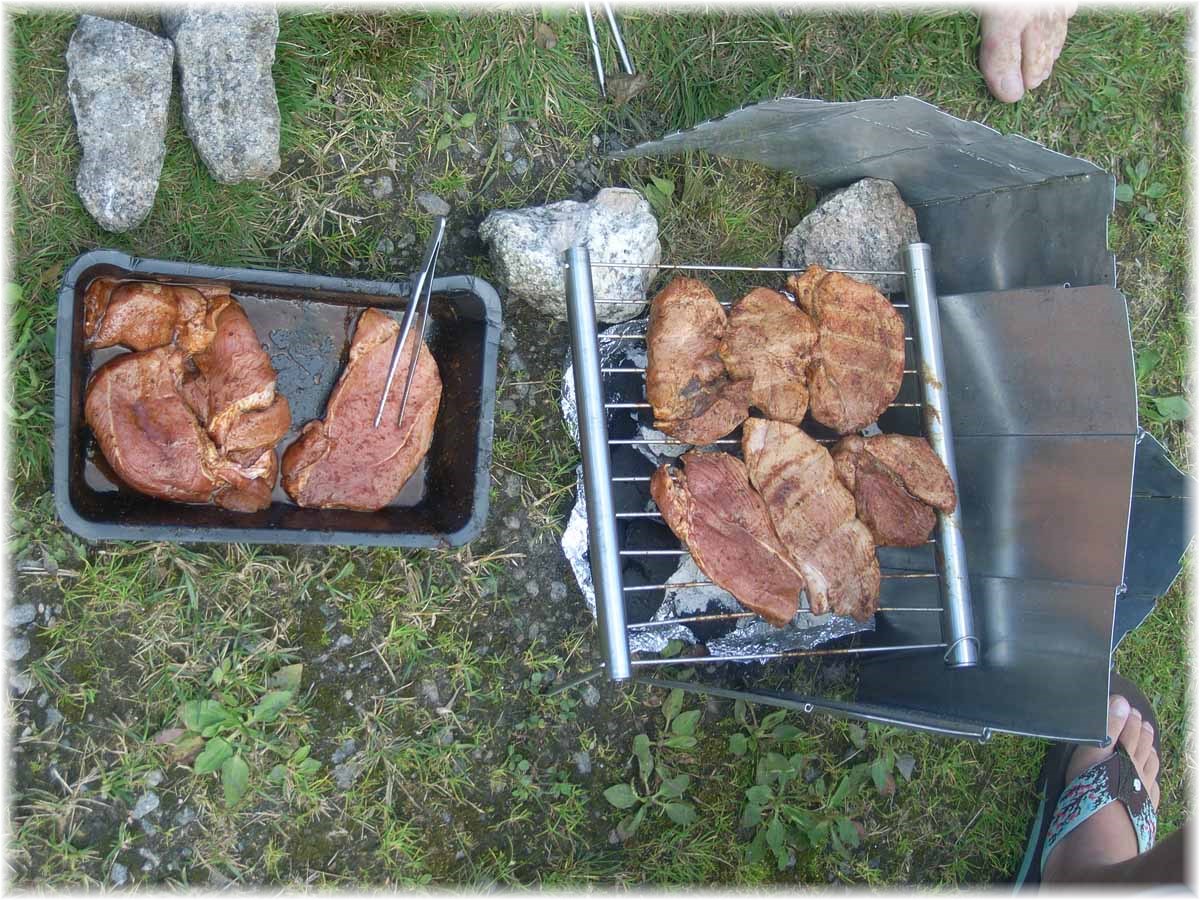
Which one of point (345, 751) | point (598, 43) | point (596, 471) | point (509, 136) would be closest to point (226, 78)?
point (509, 136)

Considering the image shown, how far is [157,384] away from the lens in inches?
103

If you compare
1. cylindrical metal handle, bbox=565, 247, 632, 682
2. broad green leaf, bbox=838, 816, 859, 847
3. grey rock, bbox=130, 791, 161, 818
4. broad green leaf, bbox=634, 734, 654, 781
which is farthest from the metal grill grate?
grey rock, bbox=130, 791, 161, 818

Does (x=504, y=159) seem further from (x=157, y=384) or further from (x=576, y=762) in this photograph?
A: (x=576, y=762)

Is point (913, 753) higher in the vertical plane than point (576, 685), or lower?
lower

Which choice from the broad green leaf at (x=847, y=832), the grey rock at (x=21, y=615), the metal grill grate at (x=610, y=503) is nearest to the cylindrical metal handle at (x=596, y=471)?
the metal grill grate at (x=610, y=503)

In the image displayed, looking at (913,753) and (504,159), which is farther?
(913,753)

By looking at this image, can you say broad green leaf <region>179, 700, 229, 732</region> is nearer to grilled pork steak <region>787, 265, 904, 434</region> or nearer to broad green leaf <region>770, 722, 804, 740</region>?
broad green leaf <region>770, 722, 804, 740</region>

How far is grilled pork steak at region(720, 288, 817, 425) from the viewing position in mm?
2918

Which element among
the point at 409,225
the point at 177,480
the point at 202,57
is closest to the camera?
the point at 177,480

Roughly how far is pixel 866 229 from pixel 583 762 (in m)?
2.30

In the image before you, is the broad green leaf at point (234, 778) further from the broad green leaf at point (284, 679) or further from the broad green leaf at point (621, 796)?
the broad green leaf at point (621, 796)

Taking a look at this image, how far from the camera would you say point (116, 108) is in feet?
9.11

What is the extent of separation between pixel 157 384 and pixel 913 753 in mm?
3170

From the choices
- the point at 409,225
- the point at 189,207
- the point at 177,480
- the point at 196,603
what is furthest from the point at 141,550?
the point at 409,225
